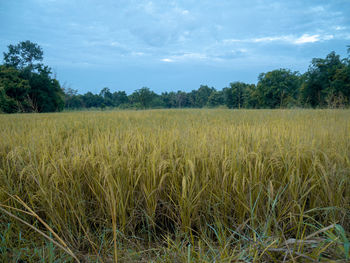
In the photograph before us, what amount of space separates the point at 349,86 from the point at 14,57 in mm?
43336

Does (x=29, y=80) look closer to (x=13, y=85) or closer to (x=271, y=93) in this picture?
(x=13, y=85)

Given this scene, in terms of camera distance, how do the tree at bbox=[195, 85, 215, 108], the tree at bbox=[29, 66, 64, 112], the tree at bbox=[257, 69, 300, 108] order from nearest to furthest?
the tree at bbox=[29, 66, 64, 112] < the tree at bbox=[257, 69, 300, 108] < the tree at bbox=[195, 85, 215, 108]

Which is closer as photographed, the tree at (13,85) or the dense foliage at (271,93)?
the tree at (13,85)

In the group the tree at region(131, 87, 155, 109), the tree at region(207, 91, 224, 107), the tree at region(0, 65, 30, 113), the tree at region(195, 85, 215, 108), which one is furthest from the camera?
the tree at region(195, 85, 215, 108)

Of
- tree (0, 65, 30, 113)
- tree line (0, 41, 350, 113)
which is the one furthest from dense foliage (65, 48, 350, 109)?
tree (0, 65, 30, 113)

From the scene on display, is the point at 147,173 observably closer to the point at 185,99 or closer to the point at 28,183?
the point at 28,183

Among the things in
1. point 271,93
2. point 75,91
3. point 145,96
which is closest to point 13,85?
point 75,91

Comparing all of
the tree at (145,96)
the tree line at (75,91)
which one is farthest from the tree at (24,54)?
the tree at (145,96)

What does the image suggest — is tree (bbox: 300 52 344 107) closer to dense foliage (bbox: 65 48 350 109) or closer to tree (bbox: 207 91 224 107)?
dense foliage (bbox: 65 48 350 109)

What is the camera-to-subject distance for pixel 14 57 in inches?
961

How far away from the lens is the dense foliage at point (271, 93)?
77.5 feet

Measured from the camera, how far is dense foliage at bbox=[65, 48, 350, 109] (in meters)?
23.6

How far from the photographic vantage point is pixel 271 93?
113 ft

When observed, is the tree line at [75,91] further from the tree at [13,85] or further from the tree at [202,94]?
the tree at [202,94]
